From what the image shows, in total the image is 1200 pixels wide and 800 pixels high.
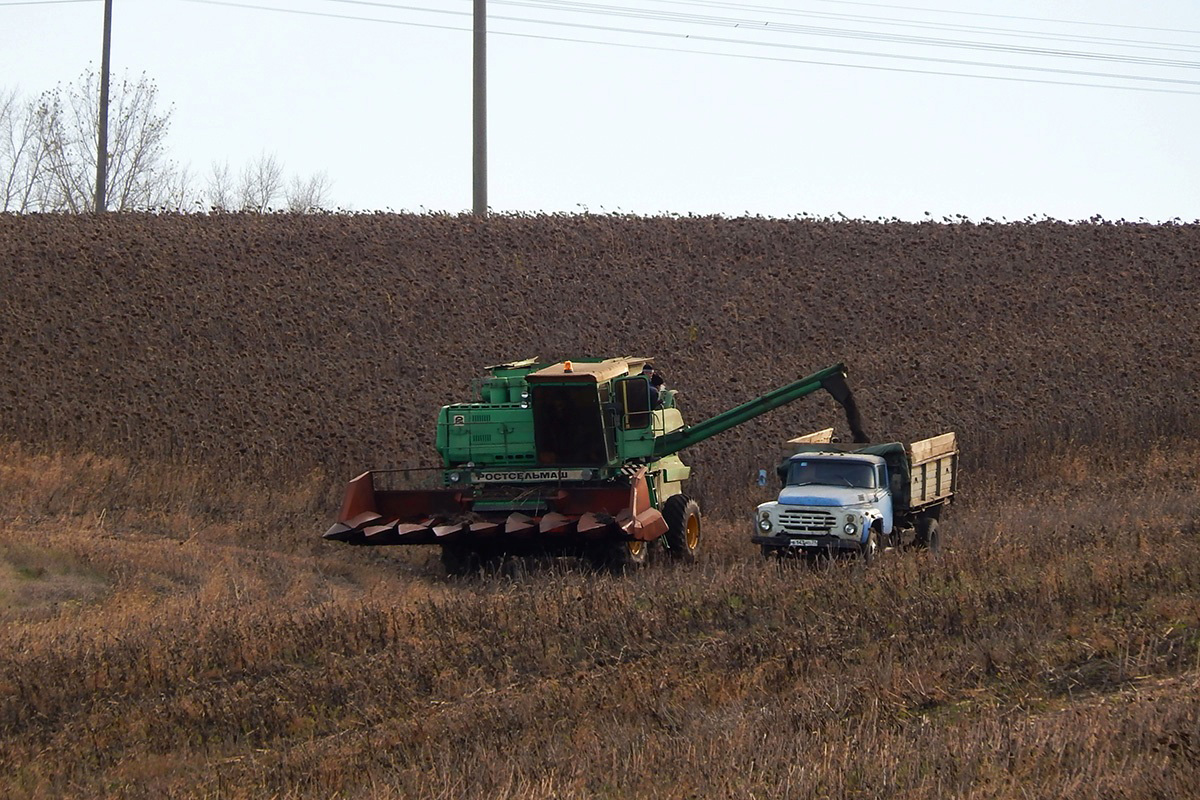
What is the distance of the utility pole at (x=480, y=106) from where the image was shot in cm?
3403

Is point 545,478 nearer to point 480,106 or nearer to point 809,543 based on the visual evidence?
point 809,543

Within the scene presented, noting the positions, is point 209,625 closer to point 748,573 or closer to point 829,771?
point 748,573

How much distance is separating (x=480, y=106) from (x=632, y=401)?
1790cm

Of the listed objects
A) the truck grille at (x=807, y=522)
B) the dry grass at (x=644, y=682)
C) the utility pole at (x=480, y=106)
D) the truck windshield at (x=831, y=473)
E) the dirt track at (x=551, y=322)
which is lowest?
the dry grass at (x=644, y=682)

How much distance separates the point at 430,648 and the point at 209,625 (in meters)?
2.77

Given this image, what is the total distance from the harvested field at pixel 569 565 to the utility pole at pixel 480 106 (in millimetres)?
2685

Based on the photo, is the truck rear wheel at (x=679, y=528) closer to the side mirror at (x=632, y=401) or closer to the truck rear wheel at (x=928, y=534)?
the side mirror at (x=632, y=401)

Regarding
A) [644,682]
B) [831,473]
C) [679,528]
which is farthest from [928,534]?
[644,682]

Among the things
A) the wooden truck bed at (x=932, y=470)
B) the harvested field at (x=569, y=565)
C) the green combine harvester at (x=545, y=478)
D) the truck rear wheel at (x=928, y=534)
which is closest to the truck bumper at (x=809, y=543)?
the harvested field at (x=569, y=565)

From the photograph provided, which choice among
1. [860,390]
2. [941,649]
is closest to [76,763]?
[941,649]

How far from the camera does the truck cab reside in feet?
55.1

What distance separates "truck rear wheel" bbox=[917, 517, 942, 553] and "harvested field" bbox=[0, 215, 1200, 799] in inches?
28.7

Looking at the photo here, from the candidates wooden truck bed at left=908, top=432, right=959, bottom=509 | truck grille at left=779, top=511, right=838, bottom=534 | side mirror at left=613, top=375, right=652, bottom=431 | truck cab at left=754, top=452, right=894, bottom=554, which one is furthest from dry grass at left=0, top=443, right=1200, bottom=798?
side mirror at left=613, top=375, right=652, bottom=431

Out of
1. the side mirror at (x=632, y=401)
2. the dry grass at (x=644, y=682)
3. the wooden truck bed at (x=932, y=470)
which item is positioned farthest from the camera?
the wooden truck bed at (x=932, y=470)
